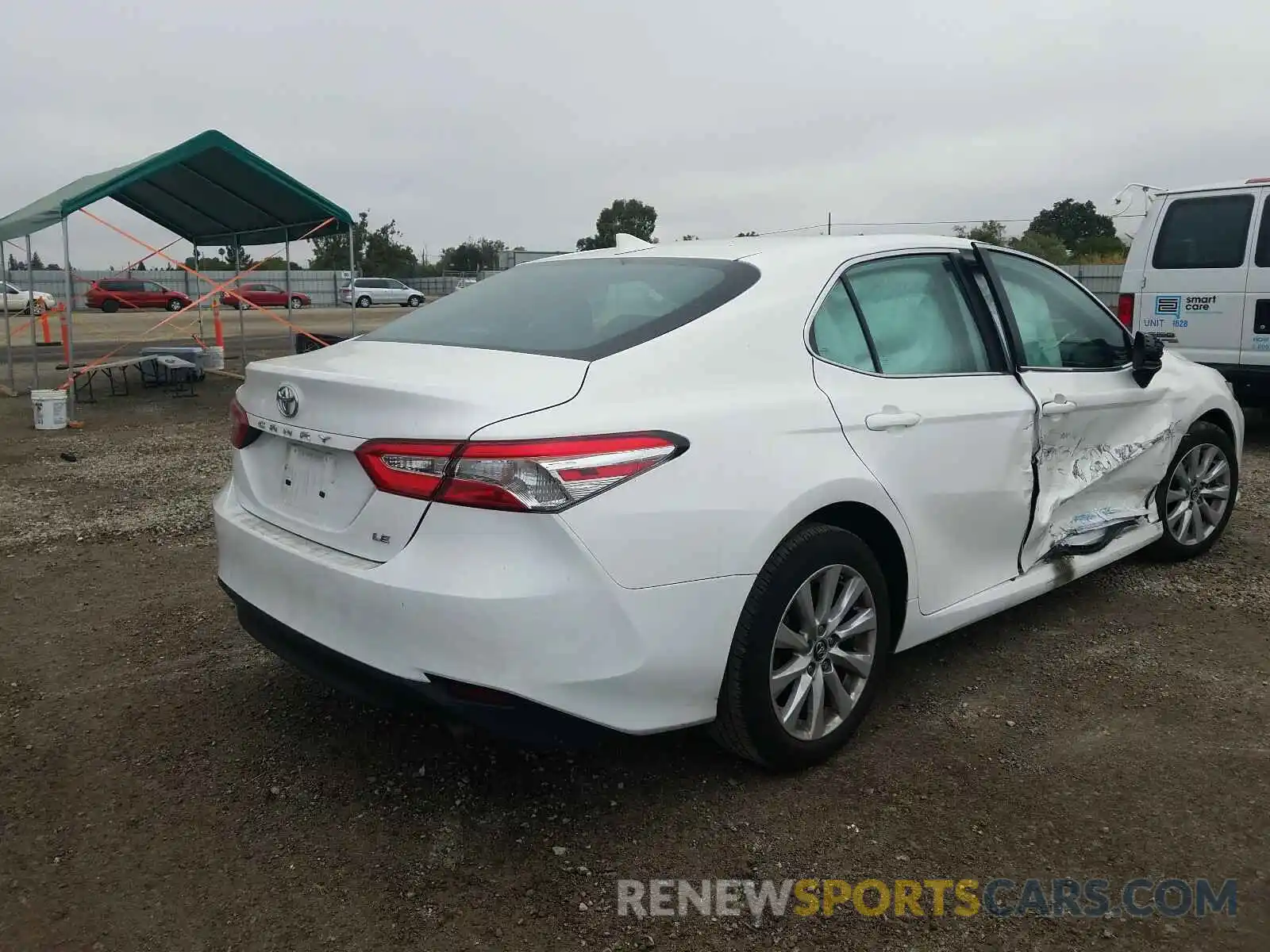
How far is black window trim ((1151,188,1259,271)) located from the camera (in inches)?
313

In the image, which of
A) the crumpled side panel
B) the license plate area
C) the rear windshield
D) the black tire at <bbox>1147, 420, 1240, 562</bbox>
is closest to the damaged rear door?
the crumpled side panel

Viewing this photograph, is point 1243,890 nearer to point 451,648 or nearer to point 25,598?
point 451,648

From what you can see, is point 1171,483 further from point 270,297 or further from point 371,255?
point 371,255

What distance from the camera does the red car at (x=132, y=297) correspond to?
136 ft

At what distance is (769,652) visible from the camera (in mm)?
2717

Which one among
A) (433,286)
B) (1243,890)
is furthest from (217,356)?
(433,286)

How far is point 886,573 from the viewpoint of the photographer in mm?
3227

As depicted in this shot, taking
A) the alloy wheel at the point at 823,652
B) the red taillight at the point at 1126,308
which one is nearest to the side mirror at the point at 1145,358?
the alloy wheel at the point at 823,652

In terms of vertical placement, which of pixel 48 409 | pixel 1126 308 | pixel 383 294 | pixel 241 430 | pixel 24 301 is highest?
pixel 383 294

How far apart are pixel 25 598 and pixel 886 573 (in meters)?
3.88

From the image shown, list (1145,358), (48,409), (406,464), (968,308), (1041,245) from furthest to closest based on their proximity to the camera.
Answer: (1041,245), (48,409), (1145,358), (968,308), (406,464)

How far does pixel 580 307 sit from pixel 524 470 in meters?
0.94

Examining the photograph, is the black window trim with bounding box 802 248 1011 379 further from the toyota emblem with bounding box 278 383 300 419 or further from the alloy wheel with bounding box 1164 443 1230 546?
the alloy wheel with bounding box 1164 443 1230 546

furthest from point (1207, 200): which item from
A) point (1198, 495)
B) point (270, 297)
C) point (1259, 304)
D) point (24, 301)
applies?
point (24, 301)
